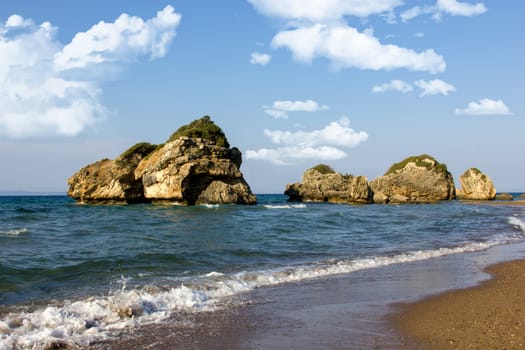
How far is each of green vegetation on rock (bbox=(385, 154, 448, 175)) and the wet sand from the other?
220 ft

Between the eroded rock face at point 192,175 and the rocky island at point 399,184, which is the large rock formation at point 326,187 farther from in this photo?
the eroded rock face at point 192,175

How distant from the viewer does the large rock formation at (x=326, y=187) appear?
2537 inches

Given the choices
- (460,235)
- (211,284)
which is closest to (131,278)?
(211,284)

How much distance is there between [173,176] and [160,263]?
3515 centimetres

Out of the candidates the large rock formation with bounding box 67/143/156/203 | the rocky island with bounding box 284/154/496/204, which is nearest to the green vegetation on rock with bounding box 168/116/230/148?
the large rock formation with bounding box 67/143/156/203

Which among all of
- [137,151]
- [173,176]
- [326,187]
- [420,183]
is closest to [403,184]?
[420,183]

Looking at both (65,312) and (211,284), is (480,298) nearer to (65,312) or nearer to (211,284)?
(211,284)

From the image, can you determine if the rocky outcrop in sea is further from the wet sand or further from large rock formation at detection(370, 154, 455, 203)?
the wet sand

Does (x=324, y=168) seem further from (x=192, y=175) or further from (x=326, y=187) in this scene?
(x=192, y=175)

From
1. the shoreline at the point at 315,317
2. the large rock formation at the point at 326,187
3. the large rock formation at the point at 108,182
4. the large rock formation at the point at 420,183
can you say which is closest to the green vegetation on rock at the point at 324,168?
the large rock formation at the point at 326,187

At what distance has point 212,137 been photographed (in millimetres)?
55344

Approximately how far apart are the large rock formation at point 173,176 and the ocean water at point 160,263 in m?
22.5

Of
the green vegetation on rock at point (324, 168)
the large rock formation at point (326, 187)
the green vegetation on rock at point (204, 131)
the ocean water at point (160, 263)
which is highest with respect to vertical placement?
the green vegetation on rock at point (204, 131)

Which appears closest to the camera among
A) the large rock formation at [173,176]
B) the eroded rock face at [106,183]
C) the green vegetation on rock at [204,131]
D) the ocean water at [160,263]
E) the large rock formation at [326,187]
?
the ocean water at [160,263]
